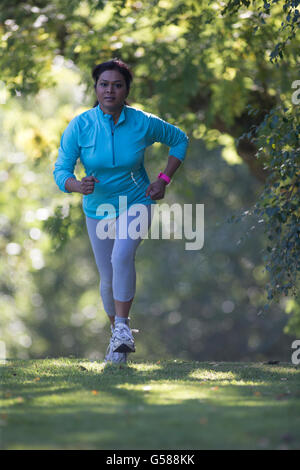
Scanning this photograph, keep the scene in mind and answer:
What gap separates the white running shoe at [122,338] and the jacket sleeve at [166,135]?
1473 mm

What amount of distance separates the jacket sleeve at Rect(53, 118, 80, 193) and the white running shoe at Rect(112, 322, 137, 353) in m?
1.12

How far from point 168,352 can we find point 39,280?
6.01 meters

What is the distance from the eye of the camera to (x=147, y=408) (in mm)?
4312

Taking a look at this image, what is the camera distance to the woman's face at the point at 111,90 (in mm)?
6117

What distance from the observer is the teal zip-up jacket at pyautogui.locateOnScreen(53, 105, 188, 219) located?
20.1 feet

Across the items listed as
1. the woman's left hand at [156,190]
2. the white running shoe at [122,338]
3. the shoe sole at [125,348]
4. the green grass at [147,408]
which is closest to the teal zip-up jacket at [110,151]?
the woman's left hand at [156,190]

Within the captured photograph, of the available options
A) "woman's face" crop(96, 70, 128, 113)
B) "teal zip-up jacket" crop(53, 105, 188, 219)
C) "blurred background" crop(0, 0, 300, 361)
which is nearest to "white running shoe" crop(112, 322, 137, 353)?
"teal zip-up jacket" crop(53, 105, 188, 219)

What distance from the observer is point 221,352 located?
27.8 metres

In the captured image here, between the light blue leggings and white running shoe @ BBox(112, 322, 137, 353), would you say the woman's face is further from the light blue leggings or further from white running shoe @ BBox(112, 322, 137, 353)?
white running shoe @ BBox(112, 322, 137, 353)

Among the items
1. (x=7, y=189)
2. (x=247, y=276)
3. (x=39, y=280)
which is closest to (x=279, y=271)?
(x=7, y=189)

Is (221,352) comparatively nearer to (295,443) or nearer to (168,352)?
(168,352)

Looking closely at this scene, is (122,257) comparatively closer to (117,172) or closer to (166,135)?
(117,172)

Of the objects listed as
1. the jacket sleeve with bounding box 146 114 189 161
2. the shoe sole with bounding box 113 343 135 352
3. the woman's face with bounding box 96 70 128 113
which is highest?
the woman's face with bounding box 96 70 128 113

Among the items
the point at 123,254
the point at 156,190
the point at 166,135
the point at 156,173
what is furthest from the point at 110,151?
the point at 156,173
